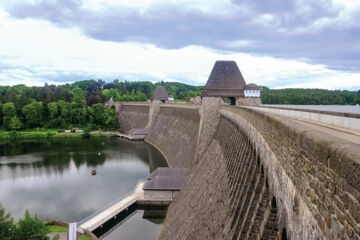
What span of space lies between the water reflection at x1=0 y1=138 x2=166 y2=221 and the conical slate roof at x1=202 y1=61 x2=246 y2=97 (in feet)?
46.9

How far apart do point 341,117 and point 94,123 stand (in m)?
79.9

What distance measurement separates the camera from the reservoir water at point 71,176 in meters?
26.0

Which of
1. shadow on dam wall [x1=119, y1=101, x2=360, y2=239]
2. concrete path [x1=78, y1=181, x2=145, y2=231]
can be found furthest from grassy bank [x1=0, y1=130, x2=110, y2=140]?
shadow on dam wall [x1=119, y1=101, x2=360, y2=239]

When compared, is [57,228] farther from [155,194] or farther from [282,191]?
[282,191]

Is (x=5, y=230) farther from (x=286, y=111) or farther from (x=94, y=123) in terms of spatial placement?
(x=94, y=123)

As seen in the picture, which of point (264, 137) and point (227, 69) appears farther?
point (227, 69)

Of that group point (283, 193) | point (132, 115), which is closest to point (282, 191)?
point (283, 193)

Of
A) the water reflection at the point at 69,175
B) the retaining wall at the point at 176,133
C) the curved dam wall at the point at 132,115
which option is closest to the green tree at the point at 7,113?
the water reflection at the point at 69,175

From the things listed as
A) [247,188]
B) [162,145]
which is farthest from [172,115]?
[247,188]

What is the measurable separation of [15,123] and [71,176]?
50.6 meters

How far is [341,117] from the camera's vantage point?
6.88m

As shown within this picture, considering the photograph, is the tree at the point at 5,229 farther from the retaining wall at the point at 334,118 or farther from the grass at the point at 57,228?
the retaining wall at the point at 334,118

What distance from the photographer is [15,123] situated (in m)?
74.9

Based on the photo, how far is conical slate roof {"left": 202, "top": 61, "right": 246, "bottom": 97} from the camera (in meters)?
29.5
